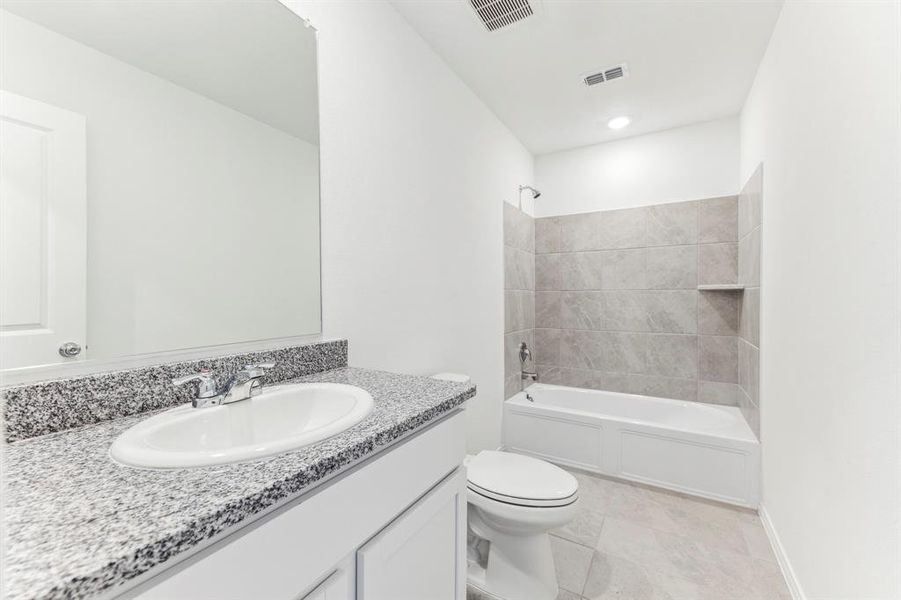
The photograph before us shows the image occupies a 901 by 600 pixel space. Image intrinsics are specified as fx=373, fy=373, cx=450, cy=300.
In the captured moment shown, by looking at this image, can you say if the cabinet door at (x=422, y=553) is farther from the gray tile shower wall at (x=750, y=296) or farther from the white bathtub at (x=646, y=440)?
the gray tile shower wall at (x=750, y=296)

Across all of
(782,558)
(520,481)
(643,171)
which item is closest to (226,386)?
(520,481)

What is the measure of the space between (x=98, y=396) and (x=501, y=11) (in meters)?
1.97

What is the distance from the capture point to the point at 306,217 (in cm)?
127

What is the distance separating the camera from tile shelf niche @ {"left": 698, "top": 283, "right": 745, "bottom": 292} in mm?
2447

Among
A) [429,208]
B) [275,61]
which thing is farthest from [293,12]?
[429,208]

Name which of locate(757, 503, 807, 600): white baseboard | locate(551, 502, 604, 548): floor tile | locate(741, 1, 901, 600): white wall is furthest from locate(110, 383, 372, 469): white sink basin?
locate(757, 503, 807, 600): white baseboard

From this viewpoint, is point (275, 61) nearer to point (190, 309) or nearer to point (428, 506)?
point (190, 309)

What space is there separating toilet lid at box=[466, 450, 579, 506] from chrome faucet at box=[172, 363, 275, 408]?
93cm

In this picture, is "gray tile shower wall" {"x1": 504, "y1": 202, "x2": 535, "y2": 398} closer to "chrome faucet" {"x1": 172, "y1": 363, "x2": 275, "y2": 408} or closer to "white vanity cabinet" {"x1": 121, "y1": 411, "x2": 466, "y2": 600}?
"white vanity cabinet" {"x1": 121, "y1": 411, "x2": 466, "y2": 600}

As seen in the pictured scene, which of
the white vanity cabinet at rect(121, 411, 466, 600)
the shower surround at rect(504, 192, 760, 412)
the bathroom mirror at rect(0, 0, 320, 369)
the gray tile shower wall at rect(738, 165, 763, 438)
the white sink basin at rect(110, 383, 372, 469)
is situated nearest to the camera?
the white vanity cabinet at rect(121, 411, 466, 600)

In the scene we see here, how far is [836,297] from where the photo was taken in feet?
3.70

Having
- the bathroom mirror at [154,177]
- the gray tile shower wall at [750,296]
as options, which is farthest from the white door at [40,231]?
the gray tile shower wall at [750,296]

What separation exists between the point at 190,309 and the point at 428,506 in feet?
2.58

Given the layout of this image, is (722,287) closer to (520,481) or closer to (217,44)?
(520,481)
